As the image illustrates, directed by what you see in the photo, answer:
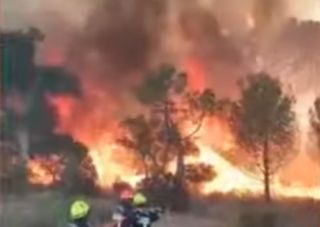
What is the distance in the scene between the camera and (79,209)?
370 inches

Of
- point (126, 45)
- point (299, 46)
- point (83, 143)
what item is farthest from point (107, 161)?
point (299, 46)

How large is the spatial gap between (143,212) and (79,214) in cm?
56

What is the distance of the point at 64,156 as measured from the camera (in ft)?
33.1

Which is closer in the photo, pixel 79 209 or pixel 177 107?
pixel 79 209

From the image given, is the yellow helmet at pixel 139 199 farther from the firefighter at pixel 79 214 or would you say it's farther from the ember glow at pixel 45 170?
the ember glow at pixel 45 170

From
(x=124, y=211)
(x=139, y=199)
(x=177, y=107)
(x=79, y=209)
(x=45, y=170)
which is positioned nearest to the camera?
(x=79, y=209)

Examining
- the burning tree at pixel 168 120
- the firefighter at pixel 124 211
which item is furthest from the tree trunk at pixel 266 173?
the firefighter at pixel 124 211

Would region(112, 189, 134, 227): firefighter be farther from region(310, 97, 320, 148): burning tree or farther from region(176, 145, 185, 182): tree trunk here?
region(310, 97, 320, 148): burning tree

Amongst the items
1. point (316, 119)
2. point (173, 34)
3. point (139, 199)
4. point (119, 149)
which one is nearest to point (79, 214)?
point (139, 199)

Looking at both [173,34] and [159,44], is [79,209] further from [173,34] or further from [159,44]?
[173,34]

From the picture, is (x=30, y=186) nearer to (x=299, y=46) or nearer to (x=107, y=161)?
(x=107, y=161)

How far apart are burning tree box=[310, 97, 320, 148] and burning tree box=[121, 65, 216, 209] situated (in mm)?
775

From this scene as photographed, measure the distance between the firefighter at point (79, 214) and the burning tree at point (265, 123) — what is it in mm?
1399

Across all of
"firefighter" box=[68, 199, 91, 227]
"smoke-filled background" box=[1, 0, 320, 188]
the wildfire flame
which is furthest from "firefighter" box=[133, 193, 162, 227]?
"smoke-filled background" box=[1, 0, 320, 188]
